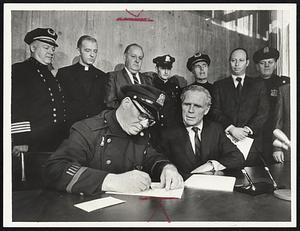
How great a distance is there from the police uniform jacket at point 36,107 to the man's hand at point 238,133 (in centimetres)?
107

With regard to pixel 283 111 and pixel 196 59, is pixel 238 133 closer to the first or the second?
pixel 283 111

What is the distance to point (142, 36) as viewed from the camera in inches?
81.6

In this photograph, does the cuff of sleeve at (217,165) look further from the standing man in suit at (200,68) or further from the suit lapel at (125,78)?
the suit lapel at (125,78)

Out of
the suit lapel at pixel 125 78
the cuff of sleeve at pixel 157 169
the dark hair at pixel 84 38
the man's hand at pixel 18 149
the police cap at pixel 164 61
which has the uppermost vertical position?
the dark hair at pixel 84 38

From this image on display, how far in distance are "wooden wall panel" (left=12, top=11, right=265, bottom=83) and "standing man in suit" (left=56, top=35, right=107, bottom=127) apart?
0.04 meters

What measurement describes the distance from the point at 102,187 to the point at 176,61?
0.91 meters

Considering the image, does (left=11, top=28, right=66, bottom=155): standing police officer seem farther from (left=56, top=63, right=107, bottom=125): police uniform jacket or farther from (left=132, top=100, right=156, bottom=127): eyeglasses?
(left=132, top=100, right=156, bottom=127): eyeglasses

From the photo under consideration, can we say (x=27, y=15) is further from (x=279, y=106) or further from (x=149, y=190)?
(x=279, y=106)

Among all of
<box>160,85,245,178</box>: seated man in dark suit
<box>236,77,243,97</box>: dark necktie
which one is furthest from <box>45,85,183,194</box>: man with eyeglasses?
<box>236,77,243,97</box>: dark necktie

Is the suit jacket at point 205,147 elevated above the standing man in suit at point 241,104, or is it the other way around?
the standing man in suit at point 241,104

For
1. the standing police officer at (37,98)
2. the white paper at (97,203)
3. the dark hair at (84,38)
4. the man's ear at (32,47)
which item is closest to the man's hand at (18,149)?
the standing police officer at (37,98)

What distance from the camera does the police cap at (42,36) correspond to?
202 centimetres

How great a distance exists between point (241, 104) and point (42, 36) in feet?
4.42

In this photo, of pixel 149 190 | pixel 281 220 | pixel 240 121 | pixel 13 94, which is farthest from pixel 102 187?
pixel 281 220
